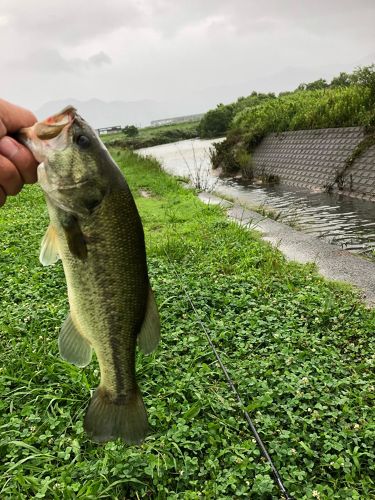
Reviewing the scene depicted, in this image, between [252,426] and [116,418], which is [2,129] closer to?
[116,418]

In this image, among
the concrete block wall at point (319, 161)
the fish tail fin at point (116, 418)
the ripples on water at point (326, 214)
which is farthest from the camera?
the concrete block wall at point (319, 161)

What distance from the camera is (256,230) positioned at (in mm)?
9977

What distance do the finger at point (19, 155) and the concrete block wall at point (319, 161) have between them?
13753mm

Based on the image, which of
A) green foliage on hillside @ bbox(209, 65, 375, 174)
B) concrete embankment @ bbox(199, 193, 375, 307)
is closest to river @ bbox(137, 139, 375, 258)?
concrete embankment @ bbox(199, 193, 375, 307)

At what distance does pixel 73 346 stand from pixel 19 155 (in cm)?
90

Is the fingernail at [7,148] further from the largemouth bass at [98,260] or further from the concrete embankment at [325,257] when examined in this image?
the concrete embankment at [325,257]

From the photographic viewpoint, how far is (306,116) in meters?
20.9

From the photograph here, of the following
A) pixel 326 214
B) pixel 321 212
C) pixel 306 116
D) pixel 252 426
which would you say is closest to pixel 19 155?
pixel 252 426

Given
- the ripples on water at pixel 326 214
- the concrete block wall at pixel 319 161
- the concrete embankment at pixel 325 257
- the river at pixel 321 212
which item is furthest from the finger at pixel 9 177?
the concrete block wall at pixel 319 161

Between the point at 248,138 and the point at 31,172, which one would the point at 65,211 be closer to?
the point at 31,172

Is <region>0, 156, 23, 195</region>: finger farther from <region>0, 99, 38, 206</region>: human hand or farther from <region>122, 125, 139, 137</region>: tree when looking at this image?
<region>122, 125, 139, 137</region>: tree

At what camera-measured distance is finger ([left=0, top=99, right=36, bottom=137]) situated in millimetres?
2012

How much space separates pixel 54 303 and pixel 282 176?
16.1m

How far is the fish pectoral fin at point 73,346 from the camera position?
215 centimetres
